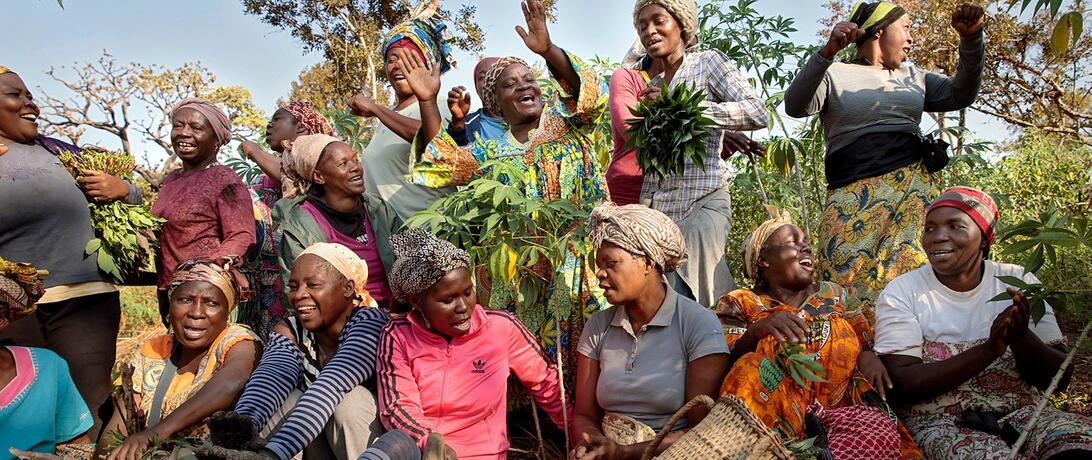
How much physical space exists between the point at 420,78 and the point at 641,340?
1.92m

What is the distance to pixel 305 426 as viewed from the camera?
2.84 metres

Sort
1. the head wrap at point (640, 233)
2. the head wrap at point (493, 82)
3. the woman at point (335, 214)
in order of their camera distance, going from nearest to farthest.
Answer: the head wrap at point (640, 233) → the woman at point (335, 214) → the head wrap at point (493, 82)

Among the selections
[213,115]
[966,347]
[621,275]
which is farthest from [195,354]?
[966,347]

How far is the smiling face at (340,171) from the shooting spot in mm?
3955

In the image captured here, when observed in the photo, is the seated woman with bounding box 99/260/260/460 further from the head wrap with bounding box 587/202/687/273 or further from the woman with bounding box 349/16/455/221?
the head wrap with bounding box 587/202/687/273

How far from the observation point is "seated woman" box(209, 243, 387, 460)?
2.91 metres

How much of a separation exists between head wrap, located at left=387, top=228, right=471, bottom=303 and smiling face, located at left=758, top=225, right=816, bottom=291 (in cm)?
128

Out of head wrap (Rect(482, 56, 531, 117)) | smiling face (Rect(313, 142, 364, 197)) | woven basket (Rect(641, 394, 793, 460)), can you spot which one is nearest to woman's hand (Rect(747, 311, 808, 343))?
woven basket (Rect(641, 394, 793, 460))

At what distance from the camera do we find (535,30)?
3.70 meters

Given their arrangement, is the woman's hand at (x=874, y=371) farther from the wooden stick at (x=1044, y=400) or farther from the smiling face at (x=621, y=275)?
the smiling face at (x=621, y=275)

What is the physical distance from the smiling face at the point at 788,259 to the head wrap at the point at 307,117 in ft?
11.0

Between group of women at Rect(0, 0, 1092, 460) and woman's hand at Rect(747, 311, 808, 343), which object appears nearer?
woman's hand at Rect(747, 311, 808, 343)

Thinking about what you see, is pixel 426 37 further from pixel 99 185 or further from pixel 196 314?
pixel 196 314

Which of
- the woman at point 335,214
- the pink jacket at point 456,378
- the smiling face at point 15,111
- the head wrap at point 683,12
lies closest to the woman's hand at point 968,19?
the head wrap at point 683,12
